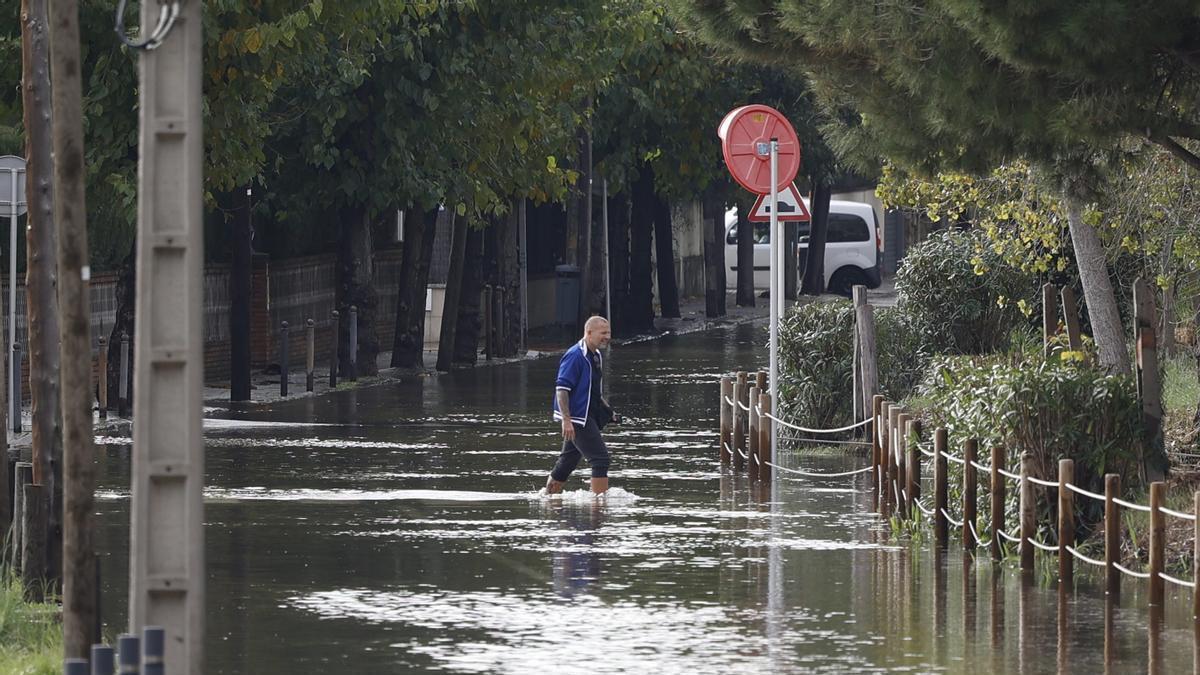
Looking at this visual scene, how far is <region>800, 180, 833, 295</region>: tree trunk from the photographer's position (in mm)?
54906

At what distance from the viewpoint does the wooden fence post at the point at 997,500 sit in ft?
46.1

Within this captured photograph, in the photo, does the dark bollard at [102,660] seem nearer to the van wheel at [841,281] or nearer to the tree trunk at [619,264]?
the tree trunk at [619,264]

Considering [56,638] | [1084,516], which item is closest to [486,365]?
[1084,516]

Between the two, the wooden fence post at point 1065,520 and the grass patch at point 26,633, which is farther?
the wooden fence post at point 1065,520

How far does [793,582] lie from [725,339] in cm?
2935

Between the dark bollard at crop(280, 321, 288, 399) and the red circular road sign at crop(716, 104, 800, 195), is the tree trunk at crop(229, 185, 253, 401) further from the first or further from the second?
the red circular road sign at crop(716, 104, 800, 195)

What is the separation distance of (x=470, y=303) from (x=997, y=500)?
22514 mm

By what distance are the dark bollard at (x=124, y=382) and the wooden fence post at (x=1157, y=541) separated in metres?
14.9

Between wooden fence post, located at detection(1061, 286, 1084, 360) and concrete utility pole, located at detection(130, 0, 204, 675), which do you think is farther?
wooden fence post, located at detection(1061, 286, 1084, 360)

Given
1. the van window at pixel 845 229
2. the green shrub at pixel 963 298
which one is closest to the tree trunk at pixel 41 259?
the green shrub at pixel 963 298

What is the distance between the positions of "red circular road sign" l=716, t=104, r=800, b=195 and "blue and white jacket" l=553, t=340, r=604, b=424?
148 inches

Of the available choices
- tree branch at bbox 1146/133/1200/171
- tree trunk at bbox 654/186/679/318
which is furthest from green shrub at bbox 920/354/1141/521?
tree trunk at bbox 654/186/679/318

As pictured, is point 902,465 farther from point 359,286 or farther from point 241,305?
point 359,286

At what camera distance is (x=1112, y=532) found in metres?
12.7
